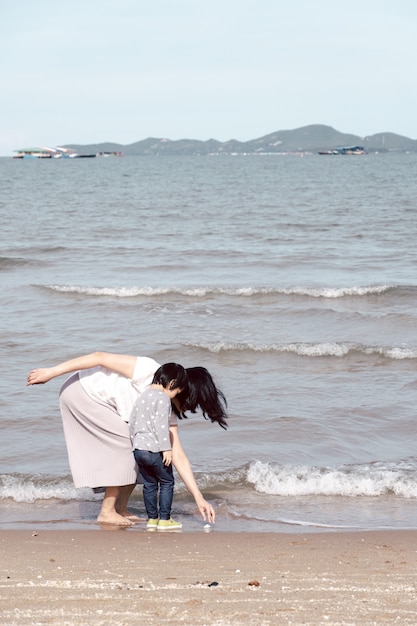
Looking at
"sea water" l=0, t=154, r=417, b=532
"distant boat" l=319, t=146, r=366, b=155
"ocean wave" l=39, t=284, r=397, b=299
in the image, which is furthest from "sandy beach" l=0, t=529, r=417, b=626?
"distant boat" l=319, t=146, r=366, b=155

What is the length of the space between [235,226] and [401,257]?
8552mm

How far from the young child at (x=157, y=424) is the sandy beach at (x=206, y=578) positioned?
34 centimetres

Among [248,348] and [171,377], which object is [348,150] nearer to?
[248,348]

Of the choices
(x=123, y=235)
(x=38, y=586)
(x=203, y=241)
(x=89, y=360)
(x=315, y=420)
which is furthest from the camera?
(x=123, y=235)

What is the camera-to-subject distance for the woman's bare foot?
5367mm

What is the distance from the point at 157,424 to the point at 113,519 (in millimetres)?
704

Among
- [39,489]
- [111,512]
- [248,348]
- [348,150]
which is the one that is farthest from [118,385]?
[348,150]

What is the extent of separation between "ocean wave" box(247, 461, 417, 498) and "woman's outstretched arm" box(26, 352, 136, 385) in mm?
1536

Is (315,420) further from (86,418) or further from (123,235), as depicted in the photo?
(123,235)

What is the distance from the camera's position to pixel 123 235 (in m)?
26.3

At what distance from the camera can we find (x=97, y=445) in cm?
533

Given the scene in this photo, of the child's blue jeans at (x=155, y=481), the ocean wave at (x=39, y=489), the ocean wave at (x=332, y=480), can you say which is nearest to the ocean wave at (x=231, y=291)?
the ocean wave at (x=332, y=480)

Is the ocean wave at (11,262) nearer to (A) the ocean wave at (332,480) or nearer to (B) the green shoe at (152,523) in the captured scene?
(A) the ocean wave at (332,480)

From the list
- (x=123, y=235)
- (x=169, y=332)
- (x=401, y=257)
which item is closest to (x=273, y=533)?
(x=169, y=332)
